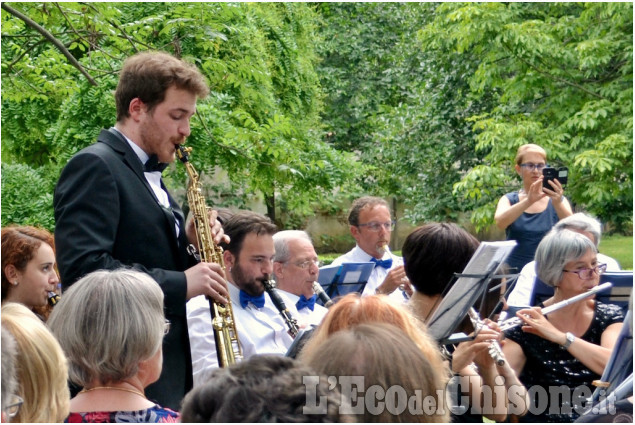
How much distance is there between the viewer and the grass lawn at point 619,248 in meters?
19.6

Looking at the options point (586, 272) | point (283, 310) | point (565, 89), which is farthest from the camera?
point (565, 89)

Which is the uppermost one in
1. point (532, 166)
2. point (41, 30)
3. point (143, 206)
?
point (41, 30)

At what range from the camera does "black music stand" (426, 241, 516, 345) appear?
3258 mm

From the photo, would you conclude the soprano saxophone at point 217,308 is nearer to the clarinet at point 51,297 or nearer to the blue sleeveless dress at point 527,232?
the clarinet at point 51,297

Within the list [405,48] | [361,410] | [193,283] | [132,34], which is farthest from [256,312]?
[405,48]

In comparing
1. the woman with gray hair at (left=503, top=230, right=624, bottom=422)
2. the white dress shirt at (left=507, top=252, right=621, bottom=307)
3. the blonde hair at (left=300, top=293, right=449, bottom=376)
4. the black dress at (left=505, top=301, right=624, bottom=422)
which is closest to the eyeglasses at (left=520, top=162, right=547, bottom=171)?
the white dress shirt at (left=507, top=252, right=621, bottom=307)

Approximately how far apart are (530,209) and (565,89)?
5818 millimetres

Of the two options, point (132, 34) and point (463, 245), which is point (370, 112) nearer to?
point (132, 34)

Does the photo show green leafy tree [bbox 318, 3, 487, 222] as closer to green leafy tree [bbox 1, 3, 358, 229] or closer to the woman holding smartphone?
green leafy tree [bbox 1, 3, 358, 229]

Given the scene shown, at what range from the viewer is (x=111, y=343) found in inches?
102

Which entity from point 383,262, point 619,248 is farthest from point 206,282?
point 619,248

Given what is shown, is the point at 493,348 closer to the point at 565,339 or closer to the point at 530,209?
the point at 565,339

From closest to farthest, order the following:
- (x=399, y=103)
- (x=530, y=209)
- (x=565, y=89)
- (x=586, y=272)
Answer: (x=586, y=272) → (x=530, y=209) → (x=565, y=89) → (x=399, y=103)

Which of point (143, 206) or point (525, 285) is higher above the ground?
point (143, 206)
